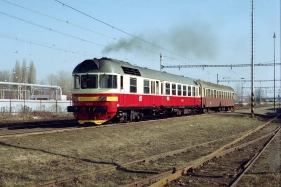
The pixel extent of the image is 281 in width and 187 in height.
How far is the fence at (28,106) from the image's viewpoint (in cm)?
3203

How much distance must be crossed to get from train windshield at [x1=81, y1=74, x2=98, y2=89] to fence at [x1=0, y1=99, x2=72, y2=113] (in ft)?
51.6

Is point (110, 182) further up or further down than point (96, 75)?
further down

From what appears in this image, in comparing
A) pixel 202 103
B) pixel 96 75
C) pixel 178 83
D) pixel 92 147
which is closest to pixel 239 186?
pixel 92 147

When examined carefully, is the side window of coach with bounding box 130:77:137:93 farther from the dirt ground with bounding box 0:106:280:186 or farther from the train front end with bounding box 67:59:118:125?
the dirt ground with bounding box 0:106:280:186

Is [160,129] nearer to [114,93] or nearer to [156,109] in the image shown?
[114,93]

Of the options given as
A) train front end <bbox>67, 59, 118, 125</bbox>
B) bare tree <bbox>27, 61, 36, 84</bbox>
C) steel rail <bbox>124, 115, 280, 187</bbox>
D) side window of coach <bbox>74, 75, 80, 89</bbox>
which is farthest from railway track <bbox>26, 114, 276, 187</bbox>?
bare tree <bbox>27, 61, 36, 84</bbox>

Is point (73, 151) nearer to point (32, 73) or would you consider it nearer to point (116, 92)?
point (116, 92)

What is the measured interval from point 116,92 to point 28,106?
67.9 feet

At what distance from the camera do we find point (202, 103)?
3391 cm

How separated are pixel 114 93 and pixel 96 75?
1467mm

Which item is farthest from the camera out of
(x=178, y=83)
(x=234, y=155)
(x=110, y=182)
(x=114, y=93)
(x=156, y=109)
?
(x=178, y=83)

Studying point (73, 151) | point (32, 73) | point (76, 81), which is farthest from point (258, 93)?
point (73, 151)

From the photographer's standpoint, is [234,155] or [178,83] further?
[178,83]

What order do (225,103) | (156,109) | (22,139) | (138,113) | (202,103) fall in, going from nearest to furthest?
(22,139) < (138,113) < (156,109) < (202,103) < (225,103)
